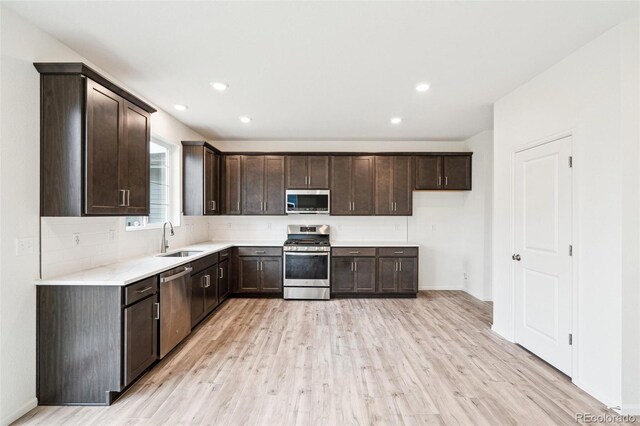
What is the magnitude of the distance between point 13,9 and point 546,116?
4169mm

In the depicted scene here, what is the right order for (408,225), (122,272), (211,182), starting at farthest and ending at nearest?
(408,225)
(211,182)
(122,272)

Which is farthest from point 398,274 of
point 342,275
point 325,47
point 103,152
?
point 103,152

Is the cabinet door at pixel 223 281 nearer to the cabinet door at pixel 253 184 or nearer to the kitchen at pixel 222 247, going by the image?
the kitchen at pixel 222 247

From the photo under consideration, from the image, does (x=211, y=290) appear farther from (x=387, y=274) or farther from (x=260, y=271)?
(x=387, y=274)

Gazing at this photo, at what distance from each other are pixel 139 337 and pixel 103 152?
4.88 ft

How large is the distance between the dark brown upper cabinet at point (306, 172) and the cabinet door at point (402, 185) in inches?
46.9

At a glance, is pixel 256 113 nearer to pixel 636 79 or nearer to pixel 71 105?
pixel 71 105

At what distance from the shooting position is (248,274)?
493 cm

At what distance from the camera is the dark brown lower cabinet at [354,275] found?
16.1 ft

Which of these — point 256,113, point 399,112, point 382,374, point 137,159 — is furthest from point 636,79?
point 137,159

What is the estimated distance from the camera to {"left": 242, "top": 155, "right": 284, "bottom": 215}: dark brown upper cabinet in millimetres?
5180

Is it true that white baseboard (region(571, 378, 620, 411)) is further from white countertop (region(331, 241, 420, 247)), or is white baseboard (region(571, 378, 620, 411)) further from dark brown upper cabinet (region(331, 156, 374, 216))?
dark brown upper cabinet (region(331, 156, 374, 216))

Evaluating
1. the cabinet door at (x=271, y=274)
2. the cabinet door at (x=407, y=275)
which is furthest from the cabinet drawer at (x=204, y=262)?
the cabinet door at (x=407, y=275)

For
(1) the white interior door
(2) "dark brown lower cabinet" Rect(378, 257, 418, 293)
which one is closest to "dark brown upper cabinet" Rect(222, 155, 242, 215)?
(2) "dark brown lower cabinet" Rect(378, 257, 418, 293)
